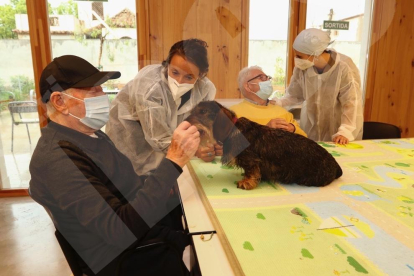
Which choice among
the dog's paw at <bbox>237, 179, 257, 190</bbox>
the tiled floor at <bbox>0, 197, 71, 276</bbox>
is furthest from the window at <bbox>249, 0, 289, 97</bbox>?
the tiled floor at <bbox>0, 197, 71, 276</bbox>

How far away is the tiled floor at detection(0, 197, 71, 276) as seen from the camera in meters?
2.16

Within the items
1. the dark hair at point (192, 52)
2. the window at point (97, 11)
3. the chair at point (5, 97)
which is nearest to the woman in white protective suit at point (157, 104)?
the dark hair at point (192, 52)

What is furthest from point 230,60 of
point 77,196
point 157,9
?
point 77,196

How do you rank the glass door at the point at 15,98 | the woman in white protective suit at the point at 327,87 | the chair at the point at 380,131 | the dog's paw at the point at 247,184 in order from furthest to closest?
the glass door at the point at 15,98 < the chair at the point at 380,131 < the woman in white protective suit at the point at 327,87 < the dog's paw at the point at 247,184

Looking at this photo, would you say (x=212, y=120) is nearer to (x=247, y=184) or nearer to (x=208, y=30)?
(x=247, y=184)

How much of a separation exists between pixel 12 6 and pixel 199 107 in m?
2.81

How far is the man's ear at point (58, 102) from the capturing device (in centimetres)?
111

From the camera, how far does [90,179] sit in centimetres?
99

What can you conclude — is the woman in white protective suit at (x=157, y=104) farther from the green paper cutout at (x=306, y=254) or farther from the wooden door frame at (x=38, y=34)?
the wooden door frame at (x=38, y=34)

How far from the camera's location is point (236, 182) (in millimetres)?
1420

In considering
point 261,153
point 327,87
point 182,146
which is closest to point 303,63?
point 327,87

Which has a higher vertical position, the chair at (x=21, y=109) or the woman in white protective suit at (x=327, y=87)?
the woman in white protective suit at (x=327, y=87)

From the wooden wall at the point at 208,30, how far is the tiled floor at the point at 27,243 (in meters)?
1.83

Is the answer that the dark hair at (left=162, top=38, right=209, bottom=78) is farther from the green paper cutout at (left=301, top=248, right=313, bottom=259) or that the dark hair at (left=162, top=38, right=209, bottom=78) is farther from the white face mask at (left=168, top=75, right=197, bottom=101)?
the green paper cutout at (left=301, top=248, right=313, bottom=259)
